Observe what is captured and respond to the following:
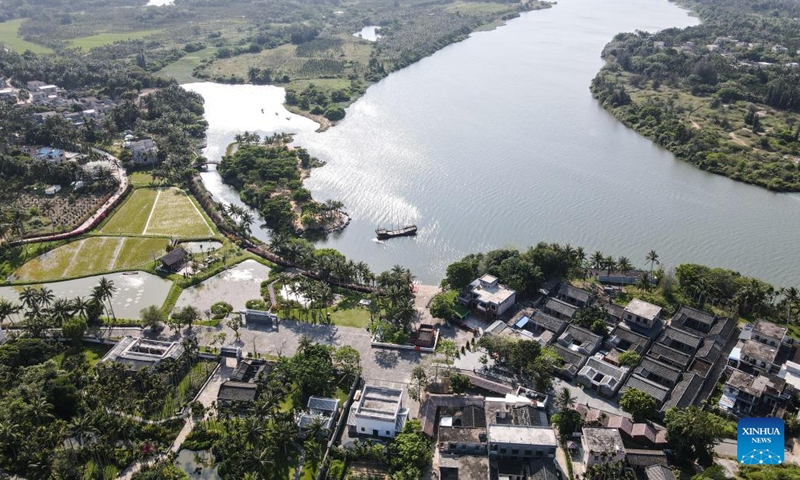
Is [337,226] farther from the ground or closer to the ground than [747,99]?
closer to the ground

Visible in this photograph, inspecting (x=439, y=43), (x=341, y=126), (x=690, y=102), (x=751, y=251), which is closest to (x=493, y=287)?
(x=751, y=251)

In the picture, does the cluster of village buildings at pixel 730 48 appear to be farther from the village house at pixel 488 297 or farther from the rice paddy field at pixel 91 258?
the rice paddy field at pixel 91 258

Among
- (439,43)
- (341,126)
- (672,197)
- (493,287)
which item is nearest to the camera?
(493,287)

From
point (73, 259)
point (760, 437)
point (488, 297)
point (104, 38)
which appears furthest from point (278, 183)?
point (104, 38)

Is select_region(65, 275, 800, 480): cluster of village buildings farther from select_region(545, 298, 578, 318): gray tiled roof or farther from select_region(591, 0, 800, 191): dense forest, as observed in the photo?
select_region(591, 0, 800, 191): dense forest

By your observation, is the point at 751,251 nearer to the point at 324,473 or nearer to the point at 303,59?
the point at 324,473

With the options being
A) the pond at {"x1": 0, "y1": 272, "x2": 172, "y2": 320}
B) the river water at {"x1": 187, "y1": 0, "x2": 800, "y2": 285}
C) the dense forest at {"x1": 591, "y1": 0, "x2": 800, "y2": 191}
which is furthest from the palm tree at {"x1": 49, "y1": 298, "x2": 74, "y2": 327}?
the dense forest at {"x1": 591, "y1": 0, "x2": 800, "y2": 191}
